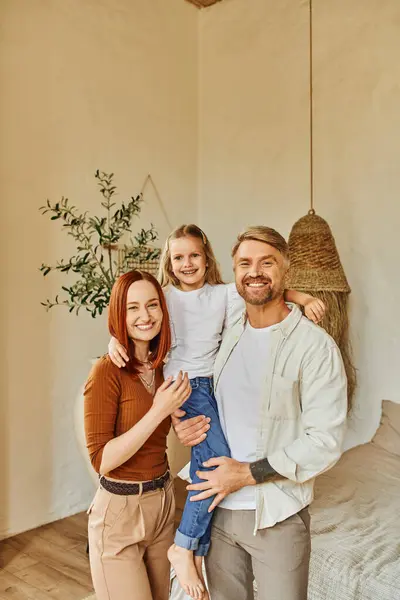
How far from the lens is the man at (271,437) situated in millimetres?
1201

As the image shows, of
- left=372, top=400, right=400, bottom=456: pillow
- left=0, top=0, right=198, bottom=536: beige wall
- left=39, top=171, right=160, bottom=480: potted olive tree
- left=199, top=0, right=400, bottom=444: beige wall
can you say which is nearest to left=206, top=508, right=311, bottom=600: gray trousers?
left=39, top=171, right=160, bottom=480: potted olive tree

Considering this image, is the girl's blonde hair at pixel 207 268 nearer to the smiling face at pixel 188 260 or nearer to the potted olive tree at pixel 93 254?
the smiling face at pixel 188 260

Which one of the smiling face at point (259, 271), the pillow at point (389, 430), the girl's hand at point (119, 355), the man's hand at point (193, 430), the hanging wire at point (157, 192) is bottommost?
the pillow at point (389, 430)

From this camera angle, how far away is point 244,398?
4.26 ft

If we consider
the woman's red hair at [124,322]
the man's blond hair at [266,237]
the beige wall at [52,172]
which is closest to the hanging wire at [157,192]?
the beige wall at [52,172]

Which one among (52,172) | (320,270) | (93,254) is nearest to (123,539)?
(93,254)

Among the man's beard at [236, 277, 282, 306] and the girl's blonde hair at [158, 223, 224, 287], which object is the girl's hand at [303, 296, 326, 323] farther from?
the girl's blonde hair at [158, 223, 224, 287]

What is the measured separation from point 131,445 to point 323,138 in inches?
102

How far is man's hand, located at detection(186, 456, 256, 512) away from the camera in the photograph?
1.23 m

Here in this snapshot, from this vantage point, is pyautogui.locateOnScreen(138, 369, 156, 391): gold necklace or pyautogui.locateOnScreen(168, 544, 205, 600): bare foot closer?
pyautogui.locateOnScreen(168, 544, 205, 600): bare foot

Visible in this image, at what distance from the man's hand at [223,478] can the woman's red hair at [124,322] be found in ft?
1.03

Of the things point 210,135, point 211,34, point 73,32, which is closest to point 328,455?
point 73,32

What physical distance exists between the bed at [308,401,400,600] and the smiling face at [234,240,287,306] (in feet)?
3.60

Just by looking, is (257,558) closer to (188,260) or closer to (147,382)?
(147,382)
